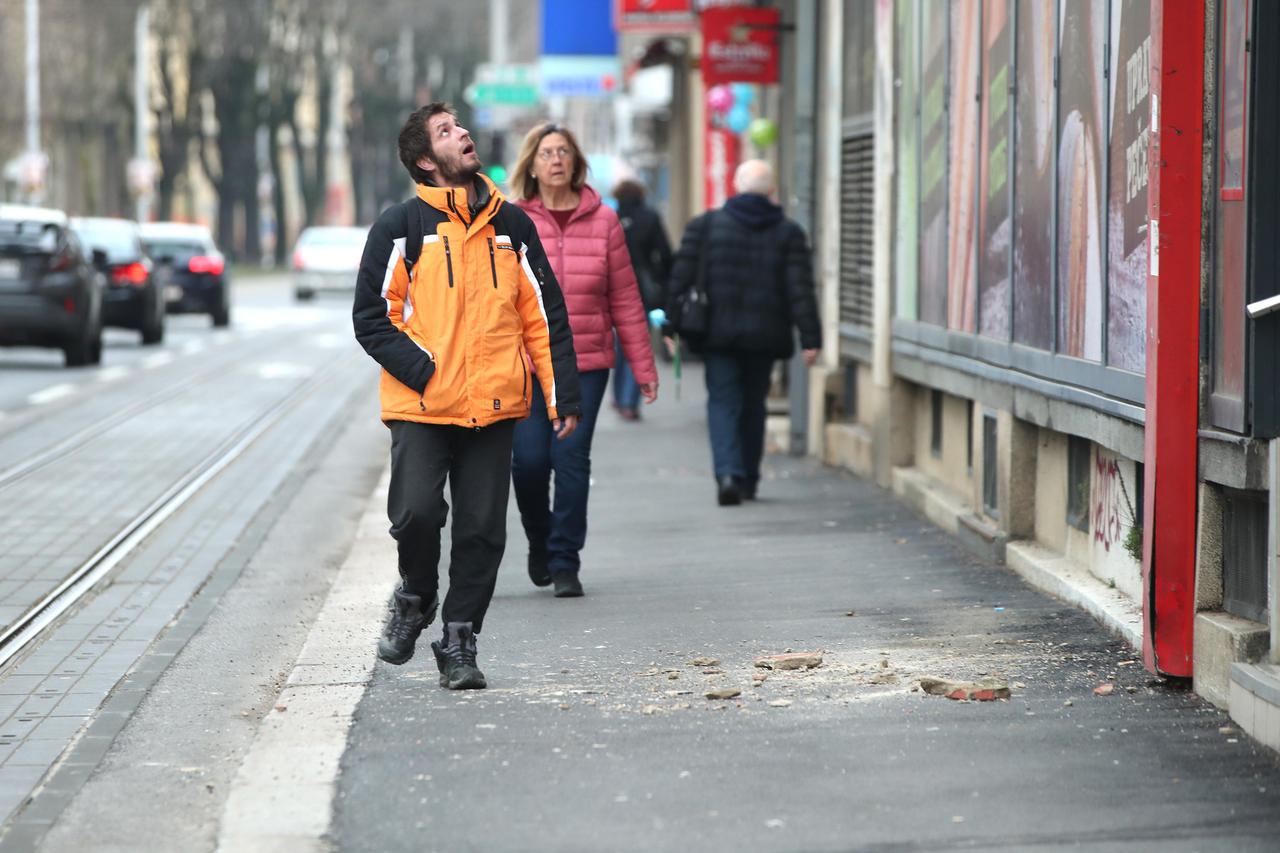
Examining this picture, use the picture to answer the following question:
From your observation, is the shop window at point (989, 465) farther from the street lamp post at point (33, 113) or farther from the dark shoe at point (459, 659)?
the street lamp post at point (33, 113)

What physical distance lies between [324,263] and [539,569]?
129 ft

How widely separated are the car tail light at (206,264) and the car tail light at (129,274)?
618 cm

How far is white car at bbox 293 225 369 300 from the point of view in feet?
157

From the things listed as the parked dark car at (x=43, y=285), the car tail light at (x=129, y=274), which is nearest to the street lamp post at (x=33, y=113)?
the car tail light at (x=129, y=274)

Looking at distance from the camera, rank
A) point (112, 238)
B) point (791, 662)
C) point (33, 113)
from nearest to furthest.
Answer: point (791, 662), point (112, 238), point (33, 113)

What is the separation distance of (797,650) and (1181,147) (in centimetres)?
203

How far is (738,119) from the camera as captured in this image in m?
20.2

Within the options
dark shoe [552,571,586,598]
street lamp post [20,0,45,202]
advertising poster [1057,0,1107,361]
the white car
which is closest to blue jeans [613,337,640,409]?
dark shoe [552,571,586,598]

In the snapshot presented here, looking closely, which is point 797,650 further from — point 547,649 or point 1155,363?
point 1155,363

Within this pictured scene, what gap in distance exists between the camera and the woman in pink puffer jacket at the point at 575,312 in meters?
8.97

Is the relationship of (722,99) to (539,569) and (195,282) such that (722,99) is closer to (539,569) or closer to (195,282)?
(539,569)

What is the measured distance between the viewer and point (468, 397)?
265 inches

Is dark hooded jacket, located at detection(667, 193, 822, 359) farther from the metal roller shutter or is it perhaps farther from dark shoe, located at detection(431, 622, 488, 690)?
dark shoe, located at detection(431, 622, 488, 690)

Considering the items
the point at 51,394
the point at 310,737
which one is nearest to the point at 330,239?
the point at 51,394
